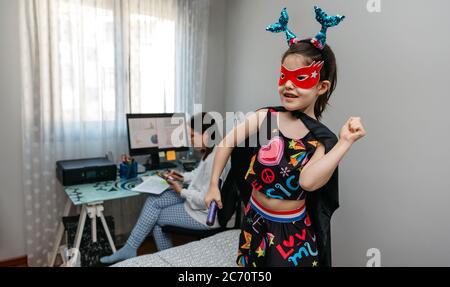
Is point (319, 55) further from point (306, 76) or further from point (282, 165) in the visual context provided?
point (282, 165)

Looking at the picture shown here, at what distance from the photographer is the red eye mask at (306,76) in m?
0.94

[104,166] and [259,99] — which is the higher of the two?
[259,99]

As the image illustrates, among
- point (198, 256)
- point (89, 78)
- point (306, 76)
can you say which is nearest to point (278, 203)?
point (306, 76)

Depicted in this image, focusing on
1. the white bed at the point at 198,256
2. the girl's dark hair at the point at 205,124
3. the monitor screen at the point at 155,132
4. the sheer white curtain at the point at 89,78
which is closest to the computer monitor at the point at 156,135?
the monitor screen at the point at 155,132

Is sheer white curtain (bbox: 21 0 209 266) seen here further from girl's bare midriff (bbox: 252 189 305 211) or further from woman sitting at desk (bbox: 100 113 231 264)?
girl's bare midriff (bbox: 252 189 305 211)

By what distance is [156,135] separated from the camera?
7.89 feet

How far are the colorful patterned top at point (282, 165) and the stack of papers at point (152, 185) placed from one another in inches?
42.6

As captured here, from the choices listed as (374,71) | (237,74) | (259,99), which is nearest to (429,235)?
(374,71)

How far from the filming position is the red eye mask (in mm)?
942

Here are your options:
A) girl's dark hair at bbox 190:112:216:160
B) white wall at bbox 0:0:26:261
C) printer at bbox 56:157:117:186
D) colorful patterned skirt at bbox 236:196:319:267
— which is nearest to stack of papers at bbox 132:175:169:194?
printer at bbox 56:157:117:186

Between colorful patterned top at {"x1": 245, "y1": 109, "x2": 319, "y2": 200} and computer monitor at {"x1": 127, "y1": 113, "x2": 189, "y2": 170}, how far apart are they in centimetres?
149

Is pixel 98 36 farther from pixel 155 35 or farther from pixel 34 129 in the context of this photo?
pixel 34 129

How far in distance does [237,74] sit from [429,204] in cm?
181
